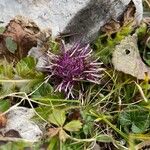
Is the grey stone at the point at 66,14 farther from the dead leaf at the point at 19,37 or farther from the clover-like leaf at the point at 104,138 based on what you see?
the clover-like leaf at the point at 104,138

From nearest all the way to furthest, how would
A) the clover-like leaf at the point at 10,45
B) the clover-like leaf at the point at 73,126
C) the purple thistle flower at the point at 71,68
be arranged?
the clover-like leaf at the point at 73,126 → the purple thistle flower at the point at 71,68 → the clover-like leaf at the point at 10,45

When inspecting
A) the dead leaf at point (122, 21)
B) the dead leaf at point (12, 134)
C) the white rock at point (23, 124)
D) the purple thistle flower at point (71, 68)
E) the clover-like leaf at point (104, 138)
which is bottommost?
the clover-like leaf at point (104, 138)

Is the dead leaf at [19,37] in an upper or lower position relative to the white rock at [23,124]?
upper

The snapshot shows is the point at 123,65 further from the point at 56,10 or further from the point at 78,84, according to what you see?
the point at 56,10

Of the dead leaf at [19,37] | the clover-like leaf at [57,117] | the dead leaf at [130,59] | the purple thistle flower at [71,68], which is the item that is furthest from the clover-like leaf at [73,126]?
the dead leaf at [19,37]

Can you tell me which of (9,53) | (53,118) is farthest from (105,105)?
(9,53)

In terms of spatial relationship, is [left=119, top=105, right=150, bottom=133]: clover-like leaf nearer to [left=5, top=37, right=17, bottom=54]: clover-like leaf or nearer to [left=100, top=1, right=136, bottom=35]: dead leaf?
[left=100, top=1, right=136, bottom=35]: dead leaf

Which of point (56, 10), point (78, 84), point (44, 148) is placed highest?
point (56, 10)
